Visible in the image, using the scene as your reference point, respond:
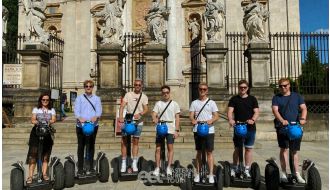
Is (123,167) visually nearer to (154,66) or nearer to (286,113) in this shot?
(286,113)

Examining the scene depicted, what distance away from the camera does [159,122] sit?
5.98m

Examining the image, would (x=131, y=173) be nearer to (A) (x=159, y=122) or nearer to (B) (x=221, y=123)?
(A) (x=159, y=122)

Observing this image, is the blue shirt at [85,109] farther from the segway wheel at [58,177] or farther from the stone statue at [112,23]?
the stone statue at [112,23]

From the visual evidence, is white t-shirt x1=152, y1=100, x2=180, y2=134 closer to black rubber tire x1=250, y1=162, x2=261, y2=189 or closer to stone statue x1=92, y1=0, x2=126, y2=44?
black rubber tire x1=250, y1=162, x2=261, y2=189

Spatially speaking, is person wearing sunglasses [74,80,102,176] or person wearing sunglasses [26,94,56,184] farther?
person wearing sunglasses [74,80,102,176]

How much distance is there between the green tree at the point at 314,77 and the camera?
14.3 m

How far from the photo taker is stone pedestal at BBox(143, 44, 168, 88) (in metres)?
13.6

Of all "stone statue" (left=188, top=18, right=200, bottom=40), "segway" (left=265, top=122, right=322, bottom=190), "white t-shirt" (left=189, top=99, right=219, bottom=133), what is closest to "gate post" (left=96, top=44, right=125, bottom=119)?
"white t-shirt" (left=189, top=99, right=219, bottom=133)

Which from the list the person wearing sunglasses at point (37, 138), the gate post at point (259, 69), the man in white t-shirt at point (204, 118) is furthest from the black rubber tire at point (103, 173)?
the gate post at point (259, 69)

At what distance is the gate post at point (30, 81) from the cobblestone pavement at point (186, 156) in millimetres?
3063

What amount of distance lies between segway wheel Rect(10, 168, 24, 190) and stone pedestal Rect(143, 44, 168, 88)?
868 cm

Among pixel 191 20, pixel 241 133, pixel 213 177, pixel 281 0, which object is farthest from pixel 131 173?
pixel 281 0

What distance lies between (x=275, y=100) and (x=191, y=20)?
2523 cm

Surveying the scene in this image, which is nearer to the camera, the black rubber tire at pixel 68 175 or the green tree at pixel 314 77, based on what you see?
the black rubber tire at pixel 68 175
